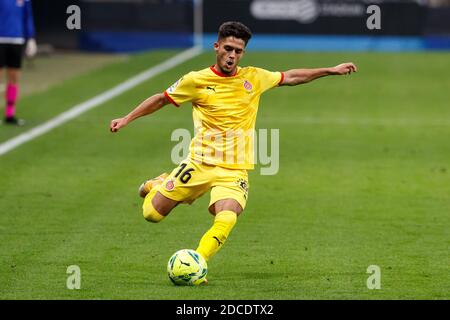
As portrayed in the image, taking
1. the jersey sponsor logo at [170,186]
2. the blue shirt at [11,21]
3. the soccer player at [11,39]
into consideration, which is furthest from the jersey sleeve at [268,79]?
the blue shirt at [11,21]

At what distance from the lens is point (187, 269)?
31.6 feet

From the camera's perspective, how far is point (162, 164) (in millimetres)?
17281

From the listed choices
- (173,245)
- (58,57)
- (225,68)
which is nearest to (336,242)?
(173,245)

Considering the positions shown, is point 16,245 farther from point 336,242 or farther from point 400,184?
point 400,184

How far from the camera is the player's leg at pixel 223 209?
993cm

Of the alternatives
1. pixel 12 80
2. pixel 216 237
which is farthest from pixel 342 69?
pixel 12 80

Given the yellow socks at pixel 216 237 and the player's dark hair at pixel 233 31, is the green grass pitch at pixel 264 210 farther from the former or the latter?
the player's dark hair at pixel 233 31

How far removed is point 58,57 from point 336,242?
1044 inches

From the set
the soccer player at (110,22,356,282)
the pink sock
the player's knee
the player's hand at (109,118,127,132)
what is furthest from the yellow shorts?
the pink sock

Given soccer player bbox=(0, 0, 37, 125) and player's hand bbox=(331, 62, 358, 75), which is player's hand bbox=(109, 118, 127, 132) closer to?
player's hand bbox=(331, 62, 358, 75)

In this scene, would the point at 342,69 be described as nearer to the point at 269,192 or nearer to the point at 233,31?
the point at 233,31

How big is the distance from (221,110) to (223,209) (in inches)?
35.9

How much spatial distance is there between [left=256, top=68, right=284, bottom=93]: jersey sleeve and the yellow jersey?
42 millimetres
